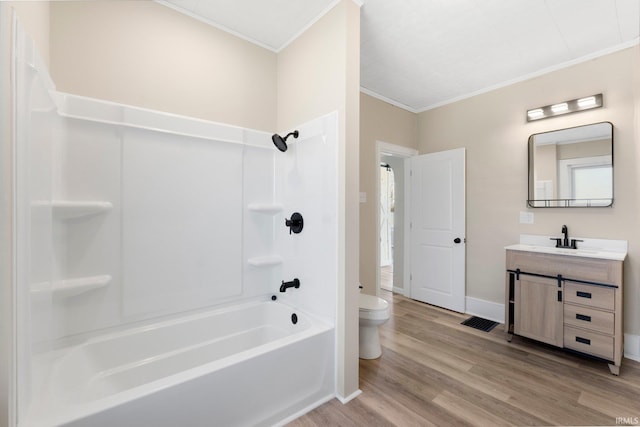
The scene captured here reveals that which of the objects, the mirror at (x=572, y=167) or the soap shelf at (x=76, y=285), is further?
the mirror at (x=572, y=167)

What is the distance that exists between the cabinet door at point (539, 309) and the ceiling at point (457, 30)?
2.00 metres

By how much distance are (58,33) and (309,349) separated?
2365 mm

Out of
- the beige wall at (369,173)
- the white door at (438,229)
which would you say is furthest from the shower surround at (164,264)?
the white door at (438,229)

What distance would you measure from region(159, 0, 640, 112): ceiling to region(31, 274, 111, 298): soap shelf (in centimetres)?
188

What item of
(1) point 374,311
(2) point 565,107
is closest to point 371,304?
(1) point 374,311

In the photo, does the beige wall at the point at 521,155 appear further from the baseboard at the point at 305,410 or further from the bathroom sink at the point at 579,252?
the baseboard at the point at 305,410

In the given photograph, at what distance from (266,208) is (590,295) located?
2.64m

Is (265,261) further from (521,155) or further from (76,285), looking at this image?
(521,155)

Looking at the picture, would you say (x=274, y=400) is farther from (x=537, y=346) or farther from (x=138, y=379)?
(x=537, y=346)

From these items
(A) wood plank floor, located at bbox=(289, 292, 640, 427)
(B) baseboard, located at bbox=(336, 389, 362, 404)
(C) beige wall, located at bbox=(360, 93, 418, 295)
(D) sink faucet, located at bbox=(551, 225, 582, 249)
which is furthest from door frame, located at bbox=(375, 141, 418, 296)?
(D) sink faucet, located at bbox=(551, 225, 582, 249)

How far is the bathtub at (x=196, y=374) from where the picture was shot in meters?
1.24

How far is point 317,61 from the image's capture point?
2.11 metres

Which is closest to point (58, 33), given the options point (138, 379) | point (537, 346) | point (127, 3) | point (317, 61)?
point (127, 3)

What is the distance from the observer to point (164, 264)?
6.46 feet
